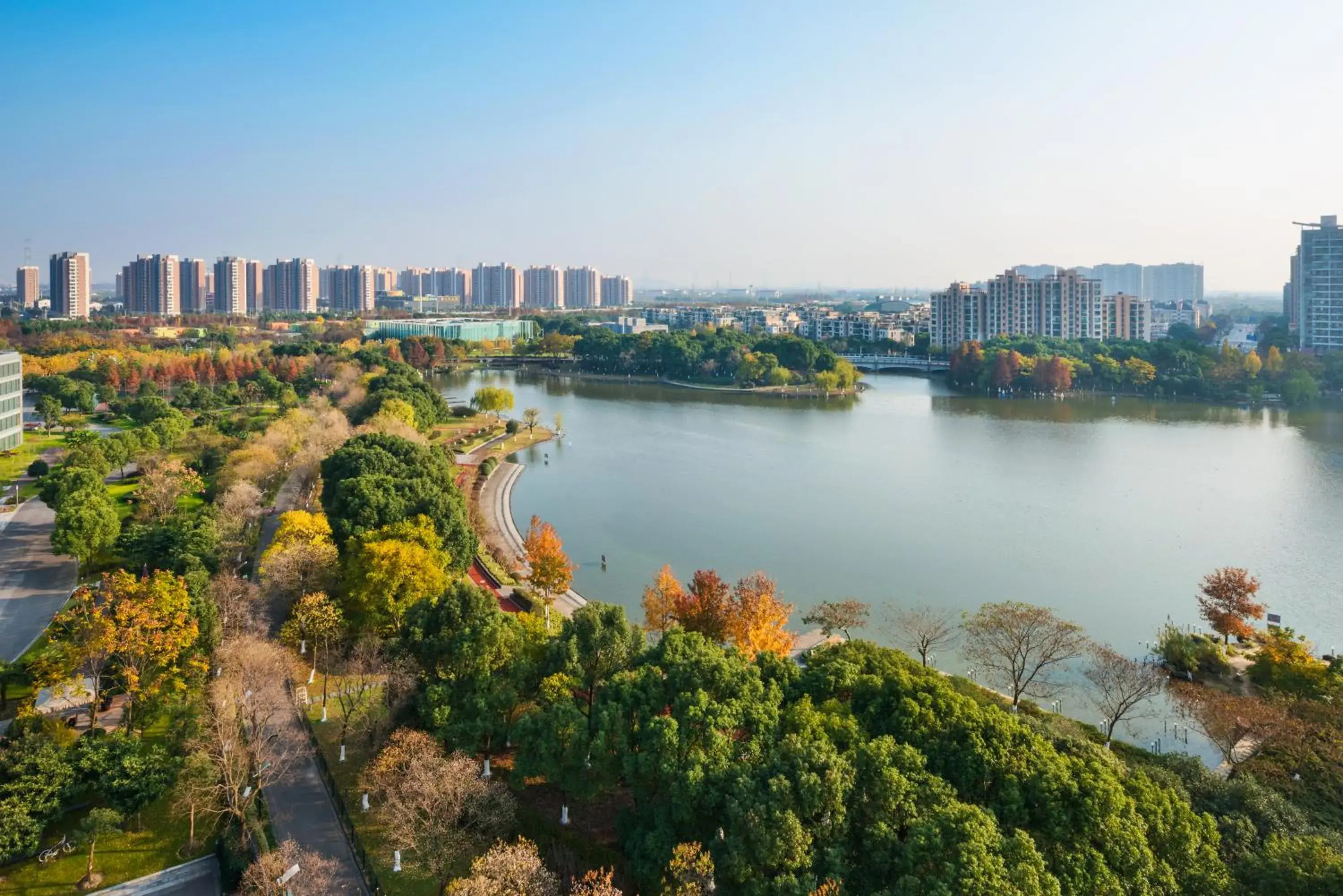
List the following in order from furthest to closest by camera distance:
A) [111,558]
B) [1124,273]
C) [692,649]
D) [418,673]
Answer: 1. [1124,273]
2. [111,558]
3. [418,673]
4. [692,649]

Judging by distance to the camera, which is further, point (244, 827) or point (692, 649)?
point (692, 649)

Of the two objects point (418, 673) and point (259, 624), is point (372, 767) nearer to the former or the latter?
point (418, 673)

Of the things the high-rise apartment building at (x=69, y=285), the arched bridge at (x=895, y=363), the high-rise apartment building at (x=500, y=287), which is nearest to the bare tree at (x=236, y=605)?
the arched bridge at (x=895, y=363)

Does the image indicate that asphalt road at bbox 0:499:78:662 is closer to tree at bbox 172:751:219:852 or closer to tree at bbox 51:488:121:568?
tree at bbox 51:488:121:568

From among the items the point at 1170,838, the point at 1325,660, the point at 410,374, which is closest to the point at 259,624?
the point at 1170,838

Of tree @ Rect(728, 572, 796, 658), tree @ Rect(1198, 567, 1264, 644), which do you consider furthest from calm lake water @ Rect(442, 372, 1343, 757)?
tree @ Rect(728, 572, 796, 658)

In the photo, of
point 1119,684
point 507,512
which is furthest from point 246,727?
point 507,512

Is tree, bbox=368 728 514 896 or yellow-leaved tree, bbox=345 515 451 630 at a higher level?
yellow-leaved tree, bbox=345 515 451 630
